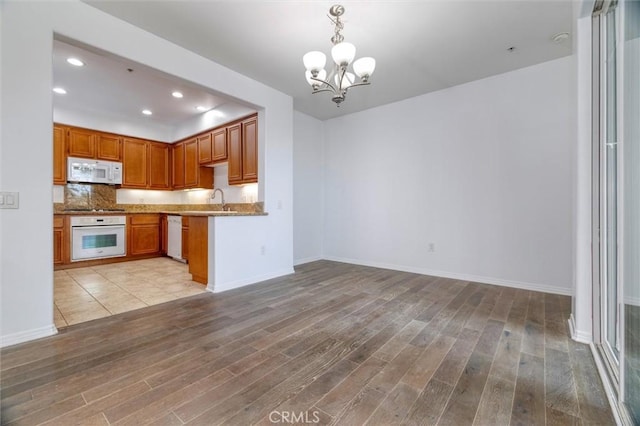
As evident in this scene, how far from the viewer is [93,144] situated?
5.08 m

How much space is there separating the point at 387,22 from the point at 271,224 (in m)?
2.80

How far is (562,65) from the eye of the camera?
322cm

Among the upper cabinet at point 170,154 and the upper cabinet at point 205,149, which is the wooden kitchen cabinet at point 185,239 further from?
the upper cabinet at point 205,149

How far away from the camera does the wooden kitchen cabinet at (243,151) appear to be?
4.17 m

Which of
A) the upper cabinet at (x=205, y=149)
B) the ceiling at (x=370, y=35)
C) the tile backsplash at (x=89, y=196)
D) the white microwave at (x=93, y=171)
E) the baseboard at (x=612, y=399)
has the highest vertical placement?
the ceiling at (x=370, y=35)

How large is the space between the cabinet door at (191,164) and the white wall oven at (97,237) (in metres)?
1.35

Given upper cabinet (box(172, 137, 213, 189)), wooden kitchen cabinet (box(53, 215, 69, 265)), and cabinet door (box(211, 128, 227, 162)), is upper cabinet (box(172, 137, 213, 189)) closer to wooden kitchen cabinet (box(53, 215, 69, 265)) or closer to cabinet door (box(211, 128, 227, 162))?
cabinet door (box(211, 128, 227, 162))

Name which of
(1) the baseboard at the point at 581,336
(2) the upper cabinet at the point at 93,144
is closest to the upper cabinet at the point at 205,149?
(2) the upper cabinet at the point at 93,144

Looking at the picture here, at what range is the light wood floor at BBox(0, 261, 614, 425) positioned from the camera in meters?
1.37

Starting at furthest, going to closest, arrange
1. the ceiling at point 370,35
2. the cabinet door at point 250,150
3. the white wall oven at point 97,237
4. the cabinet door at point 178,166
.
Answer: the cabinet door at point 178,166 < the white wall oven at point 97,237 < the cabinet door at point 250,150 < the ceiling at point 370,35

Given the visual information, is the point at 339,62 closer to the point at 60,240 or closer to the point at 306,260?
the point at 306,260

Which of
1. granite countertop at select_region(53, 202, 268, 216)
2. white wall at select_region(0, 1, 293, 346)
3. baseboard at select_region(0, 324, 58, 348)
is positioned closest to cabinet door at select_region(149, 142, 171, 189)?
granite countertop at select_region(53, 202, 268, 216)

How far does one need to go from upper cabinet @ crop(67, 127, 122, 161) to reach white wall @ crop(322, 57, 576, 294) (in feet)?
14.5

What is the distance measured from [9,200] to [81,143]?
380 cm
